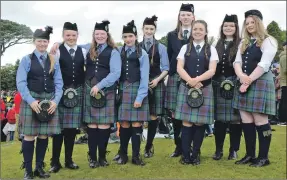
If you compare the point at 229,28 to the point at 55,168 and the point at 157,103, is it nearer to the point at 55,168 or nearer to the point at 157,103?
the point at 157,103

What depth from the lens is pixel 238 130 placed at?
16.8 ft

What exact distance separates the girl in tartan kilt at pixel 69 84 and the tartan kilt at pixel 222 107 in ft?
5.74

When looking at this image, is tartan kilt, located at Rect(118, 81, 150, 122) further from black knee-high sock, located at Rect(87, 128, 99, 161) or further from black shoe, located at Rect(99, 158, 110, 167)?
black shoe, located at Rect(99, 158, 110, 167)

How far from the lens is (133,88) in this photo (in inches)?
189

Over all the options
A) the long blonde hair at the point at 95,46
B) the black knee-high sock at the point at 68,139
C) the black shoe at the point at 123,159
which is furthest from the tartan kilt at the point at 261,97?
the black knee-high sock at the point at 68,139

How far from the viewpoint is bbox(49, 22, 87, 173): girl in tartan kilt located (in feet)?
15.4

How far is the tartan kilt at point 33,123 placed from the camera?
169 inches

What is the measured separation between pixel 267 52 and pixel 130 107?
178cm

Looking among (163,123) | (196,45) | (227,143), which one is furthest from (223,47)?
(163,123)

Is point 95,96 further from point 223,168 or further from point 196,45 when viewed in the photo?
point 223,168

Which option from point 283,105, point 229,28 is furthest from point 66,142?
point 283,105

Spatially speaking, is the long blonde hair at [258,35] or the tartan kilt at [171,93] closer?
the long blonde hair at [258,35]

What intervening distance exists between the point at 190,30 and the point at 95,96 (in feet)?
5.28

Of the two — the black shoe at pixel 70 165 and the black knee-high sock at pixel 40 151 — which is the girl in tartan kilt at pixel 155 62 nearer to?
the black shoe at pixel 70 165
